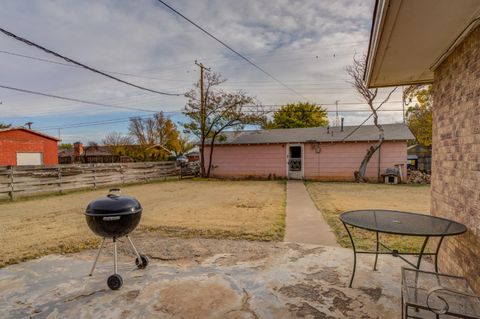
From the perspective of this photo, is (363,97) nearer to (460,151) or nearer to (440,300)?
(460,151)

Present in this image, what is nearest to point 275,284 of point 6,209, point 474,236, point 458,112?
point 474,236

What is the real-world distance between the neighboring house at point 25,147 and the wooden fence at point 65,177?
10475mm

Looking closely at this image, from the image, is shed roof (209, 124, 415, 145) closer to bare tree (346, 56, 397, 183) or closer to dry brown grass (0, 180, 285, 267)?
bare tree (346, 56, 397, 183)

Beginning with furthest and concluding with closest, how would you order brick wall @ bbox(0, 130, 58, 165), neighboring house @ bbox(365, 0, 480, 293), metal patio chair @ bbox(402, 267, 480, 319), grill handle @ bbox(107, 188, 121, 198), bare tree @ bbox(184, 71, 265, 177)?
brick wall @ bbox(0, 130, 58, 165)
bare tree @ bbox(184, 71, 265, 177)
grill handle @ bbox(107, 188, 121, 198)
neighboring house @ bbox(365, 0, 480, 293)
metal patio chair @ bbox(402, 267, 480, 319)

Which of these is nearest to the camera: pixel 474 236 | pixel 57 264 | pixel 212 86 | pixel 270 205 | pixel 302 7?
pixel 474 236

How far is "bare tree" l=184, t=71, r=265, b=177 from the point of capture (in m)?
16.6

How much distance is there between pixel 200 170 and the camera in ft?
60.5

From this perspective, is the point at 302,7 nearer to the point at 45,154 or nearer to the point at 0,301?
the point at 0,301

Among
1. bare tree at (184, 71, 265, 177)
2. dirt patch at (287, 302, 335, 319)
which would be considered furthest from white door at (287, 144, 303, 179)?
dirt patch at (287, 302, 335, 319)

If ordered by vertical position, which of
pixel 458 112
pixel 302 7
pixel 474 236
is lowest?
pixel 474 236

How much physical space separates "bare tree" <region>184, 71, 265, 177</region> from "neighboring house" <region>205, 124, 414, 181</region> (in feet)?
4.37

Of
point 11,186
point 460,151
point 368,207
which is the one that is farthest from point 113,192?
point 11,186

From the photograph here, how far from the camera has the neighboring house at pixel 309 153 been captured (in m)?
14.8

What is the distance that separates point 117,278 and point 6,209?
766cm
